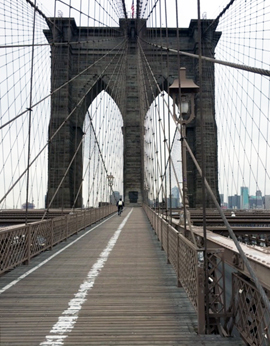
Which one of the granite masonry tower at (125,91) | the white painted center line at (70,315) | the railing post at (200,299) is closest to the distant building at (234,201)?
the granite masonry tower at (125,91)

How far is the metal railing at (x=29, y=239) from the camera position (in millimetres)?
5687

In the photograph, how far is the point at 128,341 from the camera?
3.04 metres

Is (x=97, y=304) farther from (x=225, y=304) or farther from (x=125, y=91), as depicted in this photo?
(x=125, y=91)

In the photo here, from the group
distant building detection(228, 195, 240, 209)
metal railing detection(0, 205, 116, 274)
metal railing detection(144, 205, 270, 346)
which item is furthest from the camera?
distant building detection(228, 195, 240, 209)

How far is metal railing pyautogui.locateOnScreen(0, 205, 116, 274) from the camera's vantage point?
18.7 feet

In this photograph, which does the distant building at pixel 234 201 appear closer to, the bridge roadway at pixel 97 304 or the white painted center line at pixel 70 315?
the bridge roadway at pixel 97 304

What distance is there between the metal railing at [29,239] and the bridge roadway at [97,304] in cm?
21

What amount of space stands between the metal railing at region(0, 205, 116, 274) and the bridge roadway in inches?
8.3

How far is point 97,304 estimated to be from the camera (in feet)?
13.5

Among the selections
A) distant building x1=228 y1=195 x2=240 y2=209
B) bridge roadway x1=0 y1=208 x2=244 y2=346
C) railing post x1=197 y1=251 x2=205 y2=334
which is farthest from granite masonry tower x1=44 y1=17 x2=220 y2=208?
railing post x1=197 y1=251 x2=205 y2=334

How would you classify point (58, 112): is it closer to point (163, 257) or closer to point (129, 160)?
point (129, 160)

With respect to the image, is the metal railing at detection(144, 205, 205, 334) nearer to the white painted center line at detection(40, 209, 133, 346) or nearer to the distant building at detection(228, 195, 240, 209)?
the white painted center line at detection(40, 209, 133, 346)

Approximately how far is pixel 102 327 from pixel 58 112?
33.1 metres

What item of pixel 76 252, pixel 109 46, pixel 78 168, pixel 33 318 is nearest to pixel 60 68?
pixel 109 46
